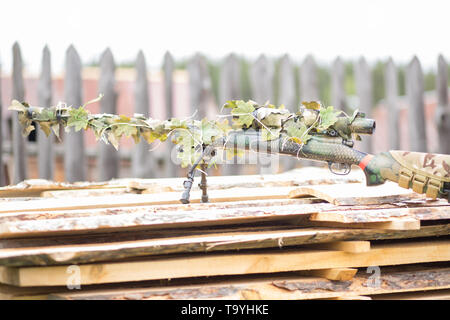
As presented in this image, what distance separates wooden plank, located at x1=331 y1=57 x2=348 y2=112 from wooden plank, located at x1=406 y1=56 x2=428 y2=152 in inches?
22.5

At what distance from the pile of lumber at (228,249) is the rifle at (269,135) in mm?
127

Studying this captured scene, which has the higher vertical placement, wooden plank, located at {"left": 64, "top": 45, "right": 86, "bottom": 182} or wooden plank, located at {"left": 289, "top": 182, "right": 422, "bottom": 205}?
wooden plank, located at {"left": 64, "top": 45, "right": 86, "bottom": 182}

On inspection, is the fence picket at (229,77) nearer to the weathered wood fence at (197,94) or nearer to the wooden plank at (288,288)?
the weathered wood fence at (197,94)

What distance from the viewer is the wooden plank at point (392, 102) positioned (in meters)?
4.91

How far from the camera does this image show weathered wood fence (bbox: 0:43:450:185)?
4281 millimetres

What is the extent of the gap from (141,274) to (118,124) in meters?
0.76

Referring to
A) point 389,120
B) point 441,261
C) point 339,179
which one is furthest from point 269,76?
point 441,261

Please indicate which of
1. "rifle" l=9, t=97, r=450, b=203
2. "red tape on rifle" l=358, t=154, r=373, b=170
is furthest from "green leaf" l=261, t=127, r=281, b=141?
"red tape on rifle" l=358, t=154, r=373, b=170

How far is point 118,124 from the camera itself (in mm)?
2293

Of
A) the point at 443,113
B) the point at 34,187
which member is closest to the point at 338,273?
the point at 34,187

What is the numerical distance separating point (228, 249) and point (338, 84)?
332cm

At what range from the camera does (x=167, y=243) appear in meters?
1.74

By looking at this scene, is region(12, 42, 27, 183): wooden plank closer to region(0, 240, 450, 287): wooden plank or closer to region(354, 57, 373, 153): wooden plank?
region(0, 240, 450, 287): wooden plank
